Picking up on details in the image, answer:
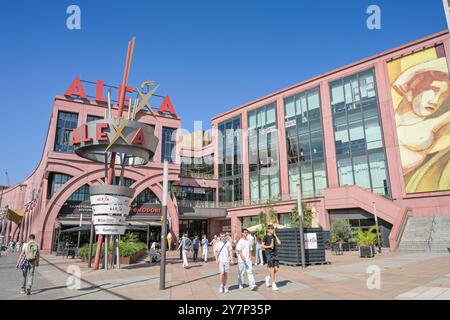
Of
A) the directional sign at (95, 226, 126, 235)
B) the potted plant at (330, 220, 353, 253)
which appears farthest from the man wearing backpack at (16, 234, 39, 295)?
the potted plant at (330, 220, 353, 253)

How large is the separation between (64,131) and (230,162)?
2243cm

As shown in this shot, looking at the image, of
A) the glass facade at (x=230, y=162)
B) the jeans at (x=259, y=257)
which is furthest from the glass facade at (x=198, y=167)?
the jeans at (x=259, y=257)

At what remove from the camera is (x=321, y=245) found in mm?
16312

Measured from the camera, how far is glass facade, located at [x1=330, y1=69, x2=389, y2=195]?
1289 inches

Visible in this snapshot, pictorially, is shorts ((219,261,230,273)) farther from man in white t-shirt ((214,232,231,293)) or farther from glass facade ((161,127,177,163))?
glass facade ((161,127,177,163))

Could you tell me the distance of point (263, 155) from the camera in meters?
43.3

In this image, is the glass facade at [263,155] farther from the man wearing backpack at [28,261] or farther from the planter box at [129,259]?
the man wearing backpack at [28,261]

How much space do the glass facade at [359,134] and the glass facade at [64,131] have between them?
30397 millimetres

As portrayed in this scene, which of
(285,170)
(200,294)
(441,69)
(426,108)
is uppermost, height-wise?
(441,69)

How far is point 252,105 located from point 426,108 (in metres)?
22.7

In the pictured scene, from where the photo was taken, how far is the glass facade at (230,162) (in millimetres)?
46094

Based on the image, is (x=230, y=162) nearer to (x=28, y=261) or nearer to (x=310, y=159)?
(x=310, y=159)
